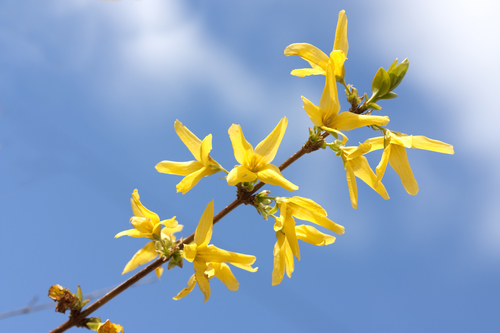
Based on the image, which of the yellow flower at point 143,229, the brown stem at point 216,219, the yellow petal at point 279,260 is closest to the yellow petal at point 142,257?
the yellow flower at point 143,229

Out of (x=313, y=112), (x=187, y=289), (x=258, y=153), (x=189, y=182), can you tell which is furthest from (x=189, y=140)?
(x=187, y=289)

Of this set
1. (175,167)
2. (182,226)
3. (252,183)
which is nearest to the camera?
(252,183)

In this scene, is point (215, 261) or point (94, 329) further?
point (94, 329)

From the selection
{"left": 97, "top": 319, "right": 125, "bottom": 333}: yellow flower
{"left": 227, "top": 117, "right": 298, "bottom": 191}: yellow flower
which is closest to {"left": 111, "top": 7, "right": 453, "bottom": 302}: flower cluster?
{"left": 227, "top": 117, "right": 298, "bottom": 191}: yellow flower

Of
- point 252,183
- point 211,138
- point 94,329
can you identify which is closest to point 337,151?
point 252,183

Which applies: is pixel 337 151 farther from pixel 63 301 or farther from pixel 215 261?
pixel 63 301

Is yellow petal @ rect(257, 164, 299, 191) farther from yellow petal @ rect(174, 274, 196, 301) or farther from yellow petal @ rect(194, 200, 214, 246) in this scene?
yellow petal @ rect(174, 274, 196, 301)
